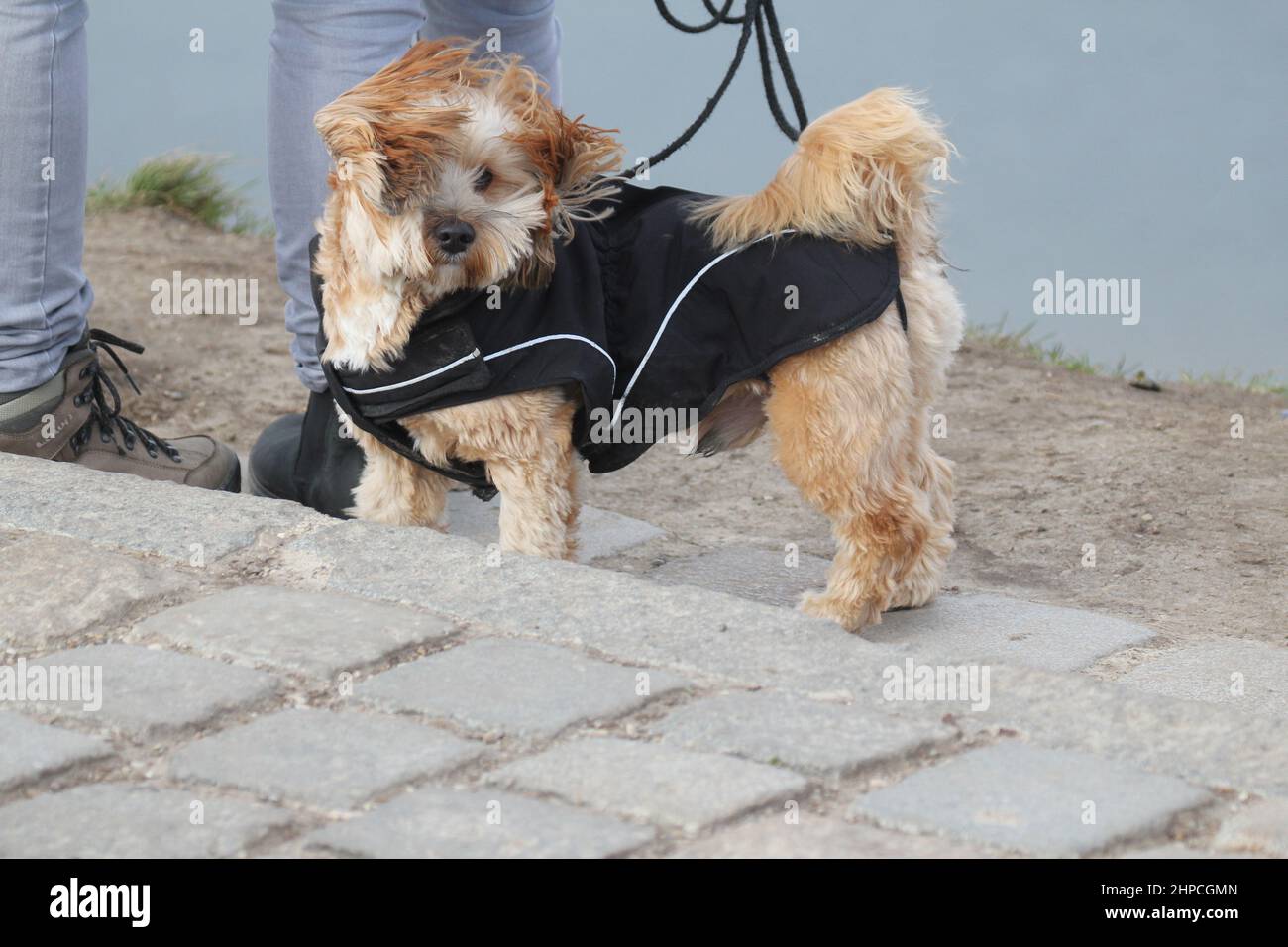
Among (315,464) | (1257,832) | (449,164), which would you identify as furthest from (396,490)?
(1257,832)

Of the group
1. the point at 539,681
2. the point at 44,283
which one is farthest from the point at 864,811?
the point at 44,283

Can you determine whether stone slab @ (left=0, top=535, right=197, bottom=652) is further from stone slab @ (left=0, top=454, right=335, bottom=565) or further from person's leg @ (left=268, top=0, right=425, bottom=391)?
person's leg @ (left=268, top=0, right=425, bottom=391)

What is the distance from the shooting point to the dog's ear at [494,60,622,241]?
10.5 feet

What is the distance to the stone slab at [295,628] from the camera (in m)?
2.66

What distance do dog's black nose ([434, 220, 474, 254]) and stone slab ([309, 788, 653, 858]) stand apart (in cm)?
136

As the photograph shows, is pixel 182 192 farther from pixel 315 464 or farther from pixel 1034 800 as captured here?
pixel 1034 800

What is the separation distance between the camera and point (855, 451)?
11.1ft

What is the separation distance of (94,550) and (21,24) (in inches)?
58.6

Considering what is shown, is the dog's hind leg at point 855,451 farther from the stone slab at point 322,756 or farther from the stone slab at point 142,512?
the stone slab at point 322,756

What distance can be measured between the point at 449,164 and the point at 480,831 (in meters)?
1.54

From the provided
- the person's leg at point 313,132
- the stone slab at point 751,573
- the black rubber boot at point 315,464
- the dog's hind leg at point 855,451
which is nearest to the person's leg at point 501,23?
the person's leg at point 313,132

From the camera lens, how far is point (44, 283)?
4.07m

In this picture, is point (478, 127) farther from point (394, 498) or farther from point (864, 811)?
point (864, 811)

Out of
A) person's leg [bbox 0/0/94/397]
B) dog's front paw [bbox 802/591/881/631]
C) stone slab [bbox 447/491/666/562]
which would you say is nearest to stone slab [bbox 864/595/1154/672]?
dog's front paw [bbox 802/591/881/631]
